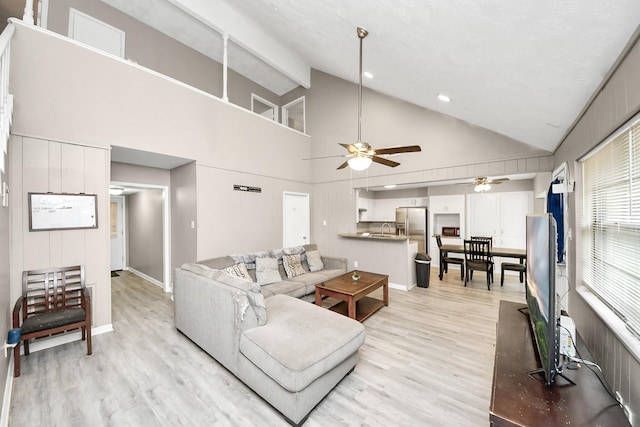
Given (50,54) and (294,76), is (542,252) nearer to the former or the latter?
(50,54)

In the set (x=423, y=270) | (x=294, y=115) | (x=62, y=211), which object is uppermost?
(x=294, y=115)

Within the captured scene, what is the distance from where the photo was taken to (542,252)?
1.26 m

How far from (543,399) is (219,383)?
228cm

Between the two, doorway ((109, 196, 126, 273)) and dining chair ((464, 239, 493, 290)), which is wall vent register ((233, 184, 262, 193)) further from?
dining chair ((464, 239, 493, 290))

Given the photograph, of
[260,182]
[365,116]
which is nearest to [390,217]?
[365,116]

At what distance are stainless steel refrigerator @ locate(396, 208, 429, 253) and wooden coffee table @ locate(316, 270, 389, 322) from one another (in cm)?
324

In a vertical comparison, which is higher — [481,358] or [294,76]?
[294,76]

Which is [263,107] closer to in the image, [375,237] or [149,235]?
[149,235]

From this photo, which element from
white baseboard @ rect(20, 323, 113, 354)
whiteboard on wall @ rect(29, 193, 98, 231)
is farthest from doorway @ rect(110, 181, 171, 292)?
white baseboard @ rect(20, 323, 113, 354)

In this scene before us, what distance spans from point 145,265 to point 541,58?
718 centimetres

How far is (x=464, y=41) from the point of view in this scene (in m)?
2.00

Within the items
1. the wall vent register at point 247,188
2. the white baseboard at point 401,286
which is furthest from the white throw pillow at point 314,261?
the wall vent register at point 247,188

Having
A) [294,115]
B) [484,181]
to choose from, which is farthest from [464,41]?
[294,115]

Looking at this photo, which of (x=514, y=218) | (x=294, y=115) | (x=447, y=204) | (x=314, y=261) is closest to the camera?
(x=314, y=261)
